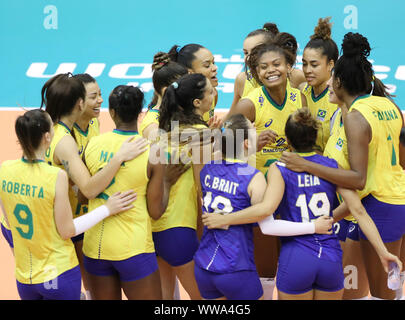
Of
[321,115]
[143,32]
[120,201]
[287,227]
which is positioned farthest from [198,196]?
[143,32]

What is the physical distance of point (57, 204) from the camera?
3426mm

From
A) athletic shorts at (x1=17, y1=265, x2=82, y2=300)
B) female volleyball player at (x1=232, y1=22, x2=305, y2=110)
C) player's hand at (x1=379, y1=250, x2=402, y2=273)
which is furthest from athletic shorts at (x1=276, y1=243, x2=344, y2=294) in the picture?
female volleyball player at (x1=232, y1=22, x2=305, y2=110)

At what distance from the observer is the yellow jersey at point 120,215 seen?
3.64 m

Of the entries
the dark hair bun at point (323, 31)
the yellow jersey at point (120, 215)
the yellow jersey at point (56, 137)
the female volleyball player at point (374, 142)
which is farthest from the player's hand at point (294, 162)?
the dark hair bun at point (323, 31)

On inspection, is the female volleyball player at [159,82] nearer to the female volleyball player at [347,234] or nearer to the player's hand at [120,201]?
the player's hand at [120,201]

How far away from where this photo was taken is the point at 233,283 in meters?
3.49

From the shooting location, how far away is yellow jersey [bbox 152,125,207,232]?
4.06m

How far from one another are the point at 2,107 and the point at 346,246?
7783 mm

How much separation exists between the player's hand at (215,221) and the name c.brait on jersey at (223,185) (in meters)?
0.15

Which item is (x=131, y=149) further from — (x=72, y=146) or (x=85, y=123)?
(x=85, y=123)

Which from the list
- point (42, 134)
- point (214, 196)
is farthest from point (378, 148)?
point (42, 134)

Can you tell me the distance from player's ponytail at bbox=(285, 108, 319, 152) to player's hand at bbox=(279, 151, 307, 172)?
79mm

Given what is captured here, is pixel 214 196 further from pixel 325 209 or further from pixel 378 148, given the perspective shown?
pixel 378 148

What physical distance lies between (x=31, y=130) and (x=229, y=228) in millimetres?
1235
